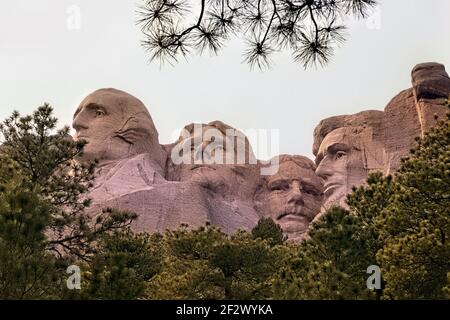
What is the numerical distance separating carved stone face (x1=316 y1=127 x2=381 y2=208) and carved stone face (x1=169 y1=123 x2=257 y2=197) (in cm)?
516

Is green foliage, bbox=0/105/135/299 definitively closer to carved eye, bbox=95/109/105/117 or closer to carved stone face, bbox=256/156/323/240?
carved eye, bbox=95/109/105/117

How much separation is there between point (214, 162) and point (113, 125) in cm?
724

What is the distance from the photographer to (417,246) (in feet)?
38.7

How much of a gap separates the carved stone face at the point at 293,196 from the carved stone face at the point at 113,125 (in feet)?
30.0

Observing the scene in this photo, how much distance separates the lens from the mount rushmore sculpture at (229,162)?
120ft

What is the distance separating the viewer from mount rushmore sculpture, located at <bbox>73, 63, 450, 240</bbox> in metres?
36.5

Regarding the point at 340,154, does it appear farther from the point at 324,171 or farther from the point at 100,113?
the point at 100,113

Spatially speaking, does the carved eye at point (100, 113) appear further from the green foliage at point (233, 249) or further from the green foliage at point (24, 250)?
the green foliage at point (24, 250)

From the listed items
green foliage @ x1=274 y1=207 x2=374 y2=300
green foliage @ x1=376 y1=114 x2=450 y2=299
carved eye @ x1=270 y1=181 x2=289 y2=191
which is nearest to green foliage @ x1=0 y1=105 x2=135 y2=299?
green foliage @ x1=274 y1=207 x2=374 y2=300

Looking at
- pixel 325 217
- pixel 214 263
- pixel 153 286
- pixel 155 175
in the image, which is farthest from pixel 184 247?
pixel 155 175

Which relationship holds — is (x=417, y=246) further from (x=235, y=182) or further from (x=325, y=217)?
(x=235, y=182)

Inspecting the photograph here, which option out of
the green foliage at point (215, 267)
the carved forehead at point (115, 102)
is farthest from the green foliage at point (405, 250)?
the carved forehead at point (115, 102)

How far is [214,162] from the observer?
4538 cm

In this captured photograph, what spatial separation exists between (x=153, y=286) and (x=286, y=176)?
107ft
